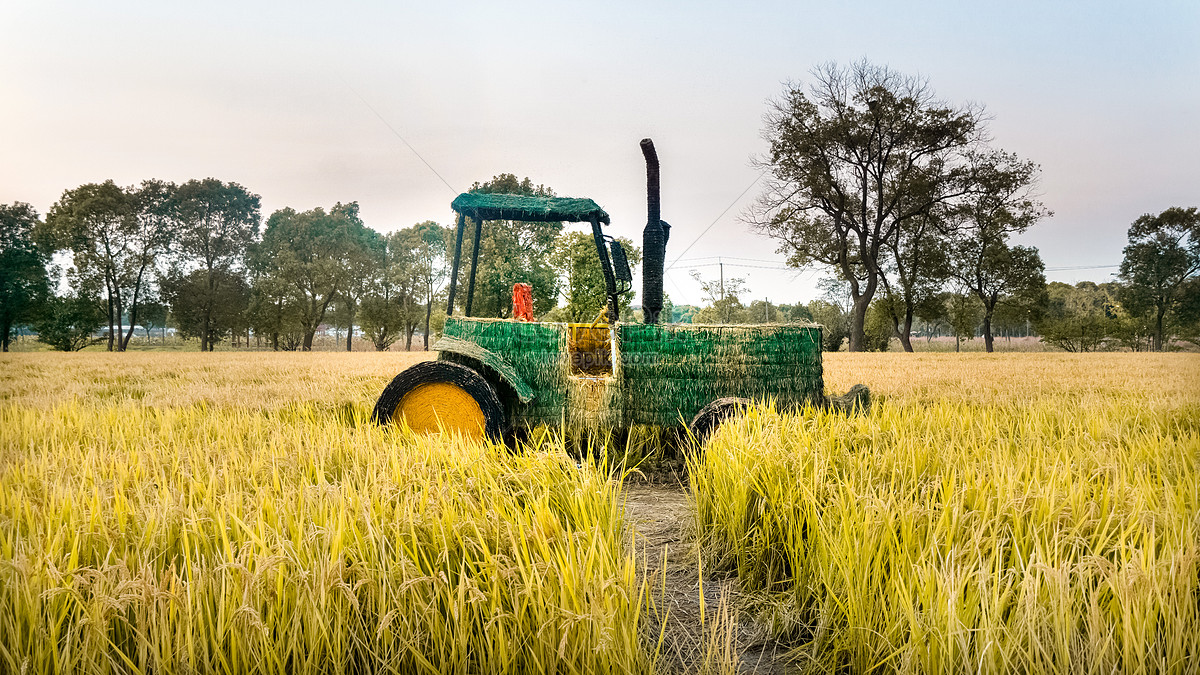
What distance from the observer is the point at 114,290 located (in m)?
3.33

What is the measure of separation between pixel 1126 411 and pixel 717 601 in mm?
4153

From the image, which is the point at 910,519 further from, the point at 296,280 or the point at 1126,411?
the point at 296,280

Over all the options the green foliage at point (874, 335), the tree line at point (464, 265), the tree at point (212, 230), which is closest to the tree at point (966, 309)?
the tree line at point (464, 265)

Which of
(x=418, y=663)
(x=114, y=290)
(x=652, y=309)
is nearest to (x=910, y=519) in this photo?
(x=418, y=663)

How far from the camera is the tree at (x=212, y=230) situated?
11.3 feet

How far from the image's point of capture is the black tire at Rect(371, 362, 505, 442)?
13.4 feet

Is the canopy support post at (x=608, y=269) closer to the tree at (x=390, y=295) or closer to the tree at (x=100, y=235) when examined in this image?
the tree at (x=390, y=295)

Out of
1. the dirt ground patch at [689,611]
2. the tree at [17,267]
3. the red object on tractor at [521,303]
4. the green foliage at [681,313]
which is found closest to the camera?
the dirt ground patch at [689,611]

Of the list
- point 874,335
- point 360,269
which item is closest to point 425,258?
point 360,269

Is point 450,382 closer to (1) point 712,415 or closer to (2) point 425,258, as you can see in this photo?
(1) point 712,415

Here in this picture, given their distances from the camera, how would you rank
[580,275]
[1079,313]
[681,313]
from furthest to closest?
[580,275] < [1079,313] < [681,313]

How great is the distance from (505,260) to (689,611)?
4.61 meters

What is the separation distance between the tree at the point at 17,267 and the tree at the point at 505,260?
299cm

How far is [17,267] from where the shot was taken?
2.26 m
